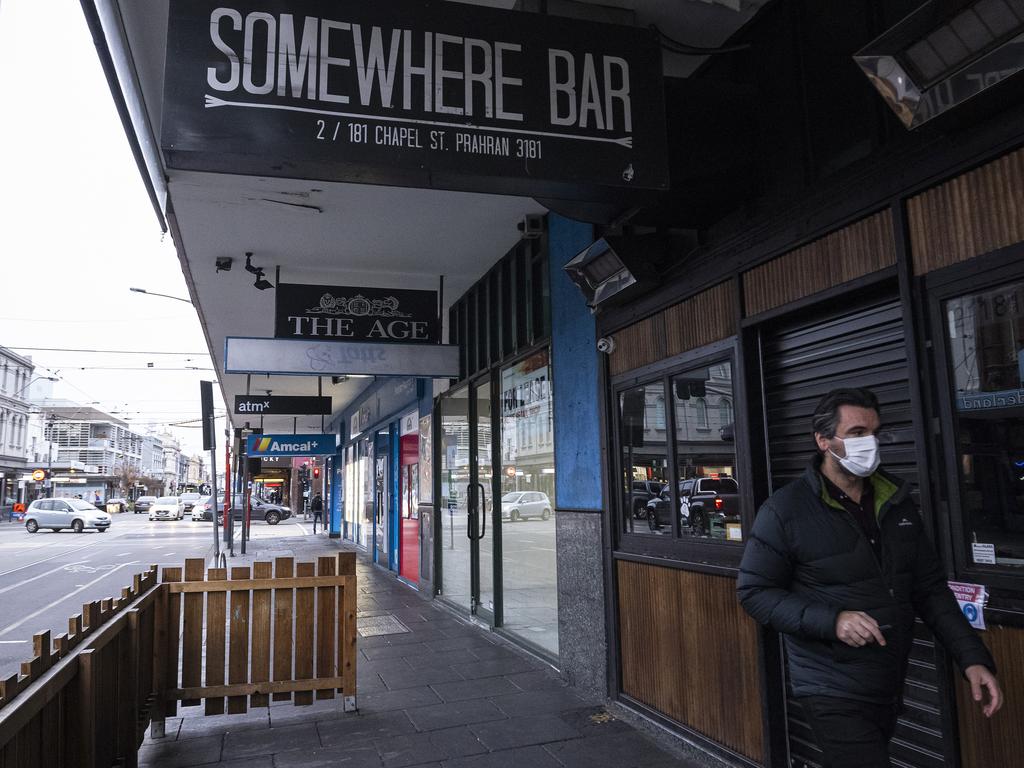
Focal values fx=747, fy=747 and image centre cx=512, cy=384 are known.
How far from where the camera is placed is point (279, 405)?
44.4 ft

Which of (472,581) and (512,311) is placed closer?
(512,311)

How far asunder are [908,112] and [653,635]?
3.38m

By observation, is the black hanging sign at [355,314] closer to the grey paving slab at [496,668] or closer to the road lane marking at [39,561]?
the grey paving slab at [496,668]

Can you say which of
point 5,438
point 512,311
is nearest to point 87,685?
point 512,311

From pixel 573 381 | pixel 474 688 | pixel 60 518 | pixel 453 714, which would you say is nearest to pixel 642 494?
pixel 573 381

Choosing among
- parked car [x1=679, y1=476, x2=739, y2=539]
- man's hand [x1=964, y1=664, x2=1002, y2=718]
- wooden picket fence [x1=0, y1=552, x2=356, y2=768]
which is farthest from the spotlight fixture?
man's hand [x1=964, y1=664, x2=1002, y2=718]

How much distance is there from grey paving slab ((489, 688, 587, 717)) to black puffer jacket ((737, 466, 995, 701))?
3.27m

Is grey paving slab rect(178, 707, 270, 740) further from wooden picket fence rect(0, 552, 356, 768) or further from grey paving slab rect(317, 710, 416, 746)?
grey paving slab rect(317, 710, 416, 746)

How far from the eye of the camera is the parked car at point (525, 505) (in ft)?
22.3

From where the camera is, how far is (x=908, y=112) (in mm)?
2686

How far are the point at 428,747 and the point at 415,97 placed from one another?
3.77 metres

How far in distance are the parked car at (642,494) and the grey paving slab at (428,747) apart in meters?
1.79

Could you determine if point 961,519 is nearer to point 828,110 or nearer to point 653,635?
point 828,110

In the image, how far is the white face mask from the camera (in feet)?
7.72
